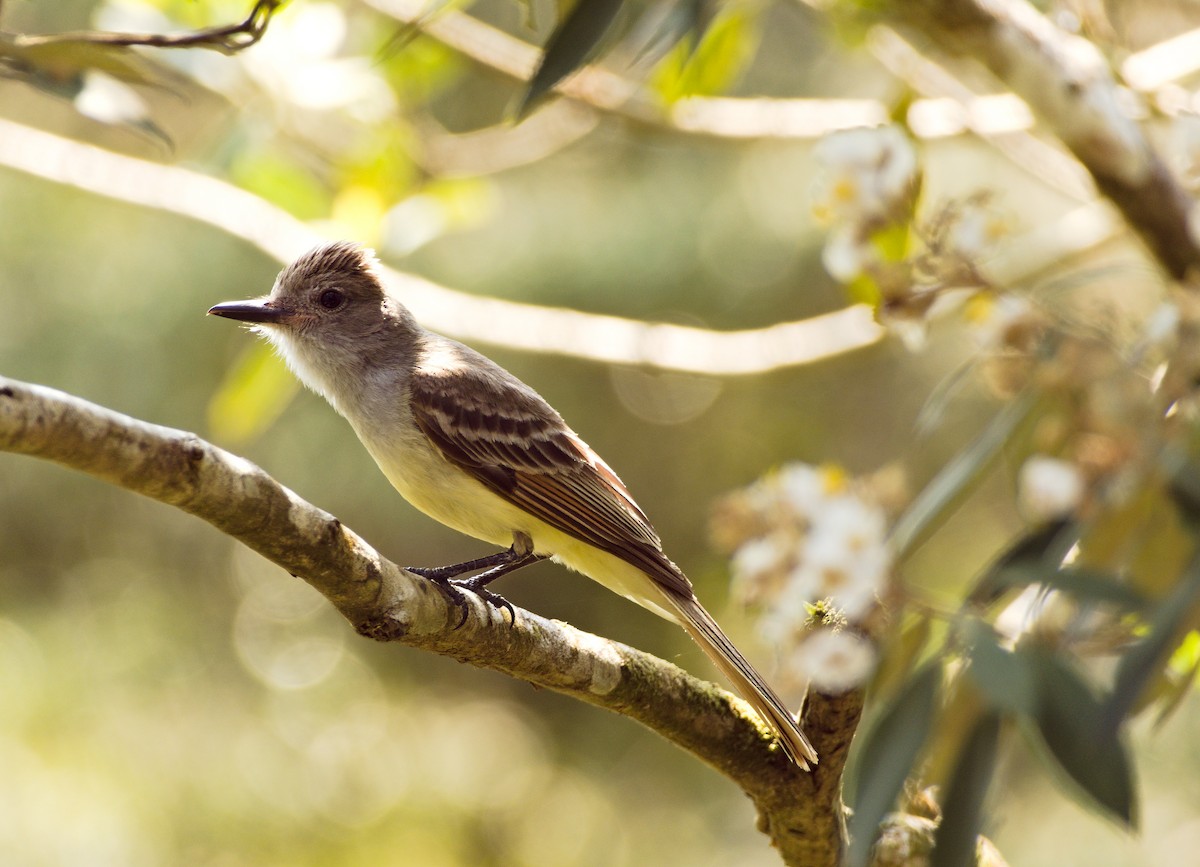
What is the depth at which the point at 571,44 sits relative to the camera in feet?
7.07

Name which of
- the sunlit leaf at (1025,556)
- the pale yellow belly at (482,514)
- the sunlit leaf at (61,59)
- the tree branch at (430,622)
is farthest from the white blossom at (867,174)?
the sunlit leaf at (61,59)

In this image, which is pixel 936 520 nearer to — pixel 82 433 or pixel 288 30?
pixel 82 433

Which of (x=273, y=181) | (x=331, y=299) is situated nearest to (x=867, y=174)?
(x=331, y=299)

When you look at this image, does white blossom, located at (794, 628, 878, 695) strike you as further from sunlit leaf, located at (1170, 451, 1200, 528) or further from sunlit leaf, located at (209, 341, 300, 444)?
sunlit leaf, located at (209, 341, 300, 444)

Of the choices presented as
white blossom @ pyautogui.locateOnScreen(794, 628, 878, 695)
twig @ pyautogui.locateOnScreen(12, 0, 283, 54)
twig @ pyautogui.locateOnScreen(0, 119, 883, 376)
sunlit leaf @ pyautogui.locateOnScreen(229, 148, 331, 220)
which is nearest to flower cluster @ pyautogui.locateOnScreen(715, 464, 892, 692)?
white blossom @ pyautogui.locateOnScreen(794, 628, 878, 695)

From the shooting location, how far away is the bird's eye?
337 cm

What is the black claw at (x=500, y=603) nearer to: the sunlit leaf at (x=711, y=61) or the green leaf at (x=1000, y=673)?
the green leaf at (x=1000, y=673)

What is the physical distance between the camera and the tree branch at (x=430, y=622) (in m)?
1.33

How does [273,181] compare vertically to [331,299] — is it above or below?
below

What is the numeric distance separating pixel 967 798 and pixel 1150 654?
374mm

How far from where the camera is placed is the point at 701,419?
6.20 meters

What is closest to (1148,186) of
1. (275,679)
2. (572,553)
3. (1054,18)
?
(1054,18)

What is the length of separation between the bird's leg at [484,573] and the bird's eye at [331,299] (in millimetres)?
868

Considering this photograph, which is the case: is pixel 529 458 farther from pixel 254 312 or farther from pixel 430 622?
pixel 430 622
